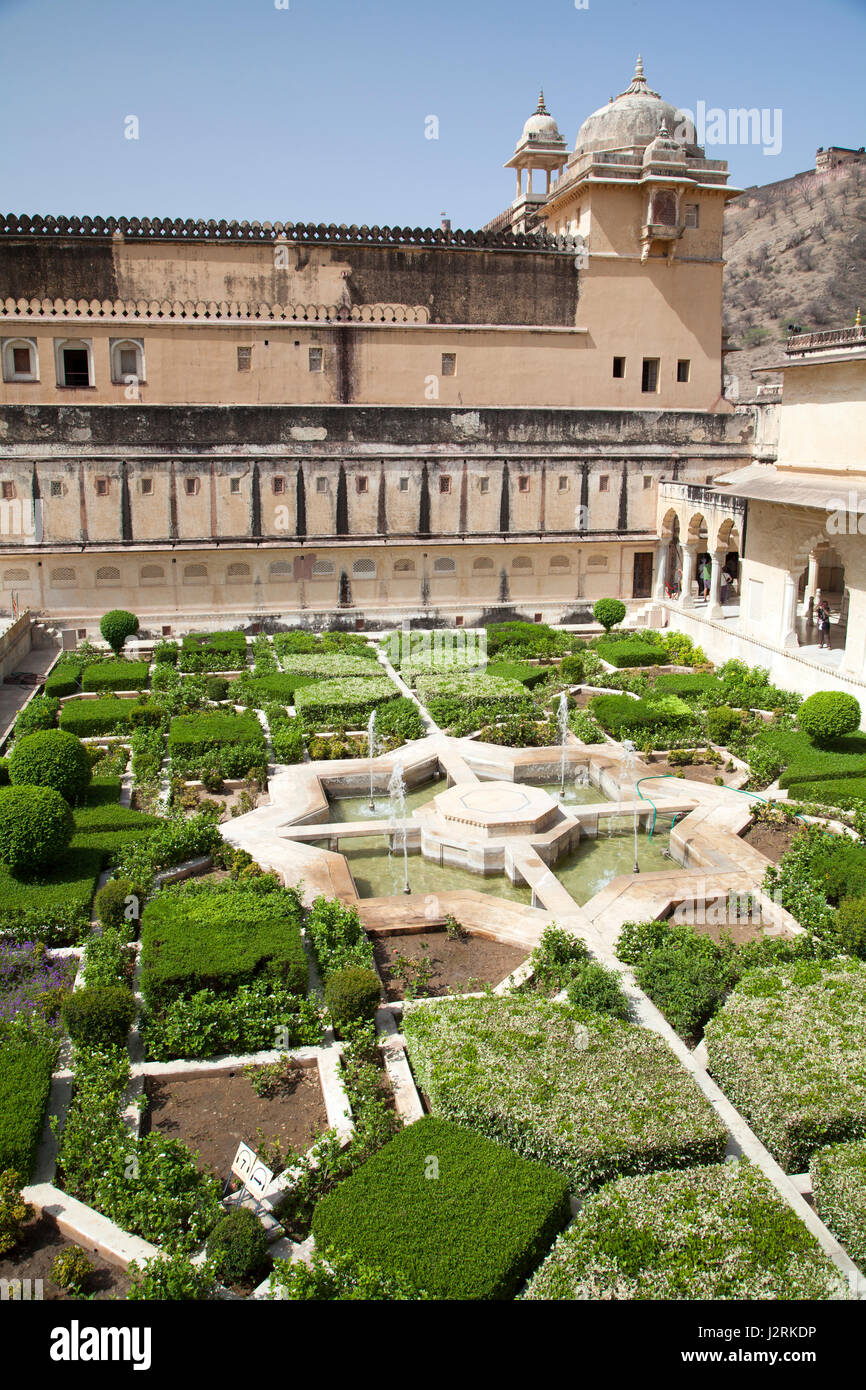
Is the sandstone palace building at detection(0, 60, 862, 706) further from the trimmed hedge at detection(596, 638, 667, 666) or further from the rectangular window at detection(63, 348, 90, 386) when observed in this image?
the trimmed hedge at detection(596, 638, 667, 666)

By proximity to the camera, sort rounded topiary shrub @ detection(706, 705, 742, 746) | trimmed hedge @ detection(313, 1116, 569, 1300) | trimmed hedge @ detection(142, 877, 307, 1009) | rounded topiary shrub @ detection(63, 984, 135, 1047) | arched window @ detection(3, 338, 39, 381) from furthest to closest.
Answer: arched window @ detection(3, 338, 39, 381)
rounded topiary shrub @ detection(706, 705, 742, 746)
trimmed hedge @ detection(142, 877, 307, 1009)
rounded topiary shrub @ detection(63, 984, 135, 1047)
trimmed hedge @ detection(313, 1116, 569, 1300)

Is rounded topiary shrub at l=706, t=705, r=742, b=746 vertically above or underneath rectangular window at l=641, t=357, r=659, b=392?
underneath

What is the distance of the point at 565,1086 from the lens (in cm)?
854

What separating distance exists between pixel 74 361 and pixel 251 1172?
24303 millimetres

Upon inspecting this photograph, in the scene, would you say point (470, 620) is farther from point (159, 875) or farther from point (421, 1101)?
point (421, 1101)

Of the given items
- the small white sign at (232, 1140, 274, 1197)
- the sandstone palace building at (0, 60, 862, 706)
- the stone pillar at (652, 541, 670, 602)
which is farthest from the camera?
the stone pillar at (652, 541, 670, 602)

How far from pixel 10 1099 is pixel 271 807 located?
739 cm

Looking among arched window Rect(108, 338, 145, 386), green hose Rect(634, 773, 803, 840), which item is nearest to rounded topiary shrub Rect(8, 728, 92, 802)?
green hose Rect(634, 773, 803, 840)

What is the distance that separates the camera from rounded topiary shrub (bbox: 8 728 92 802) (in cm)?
1359

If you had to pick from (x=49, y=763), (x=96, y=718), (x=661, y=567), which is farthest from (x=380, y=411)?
(x=49, y=763)

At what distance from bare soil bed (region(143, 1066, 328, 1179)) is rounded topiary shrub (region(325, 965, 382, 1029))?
55 centimetres

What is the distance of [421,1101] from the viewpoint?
900 centimetres

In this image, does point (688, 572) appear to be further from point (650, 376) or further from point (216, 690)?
point (216, 690)
